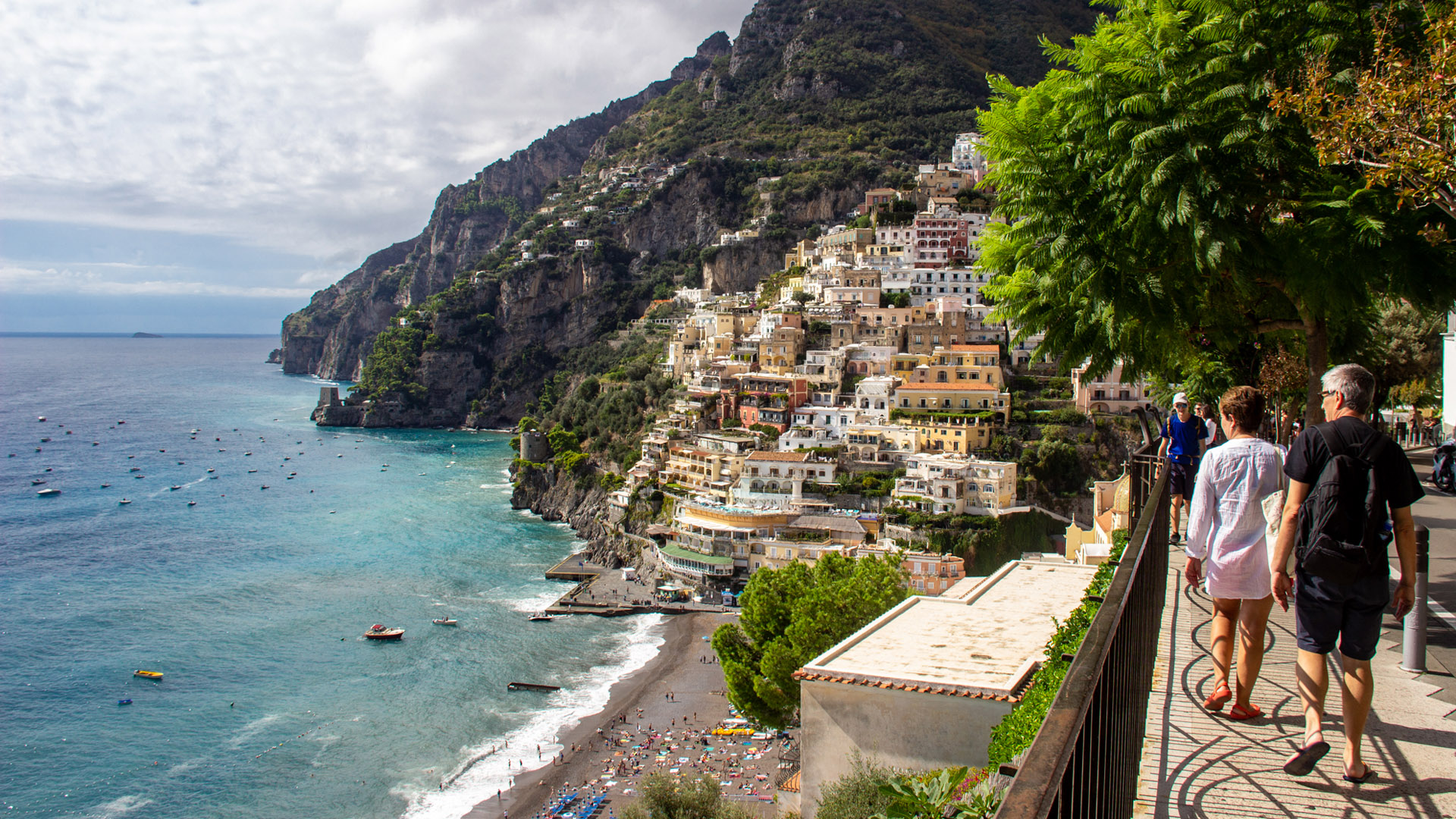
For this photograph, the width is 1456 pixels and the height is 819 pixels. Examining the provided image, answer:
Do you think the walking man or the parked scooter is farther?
the parked scooter

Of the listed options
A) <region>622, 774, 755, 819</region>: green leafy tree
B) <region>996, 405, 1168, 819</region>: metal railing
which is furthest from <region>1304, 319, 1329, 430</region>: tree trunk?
<region>622, 774, 755, 819</region>: green leafy tree

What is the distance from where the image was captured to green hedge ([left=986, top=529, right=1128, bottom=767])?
21.7 feet

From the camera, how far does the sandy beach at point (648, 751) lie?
21.9 meters

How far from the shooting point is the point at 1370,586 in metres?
3.42

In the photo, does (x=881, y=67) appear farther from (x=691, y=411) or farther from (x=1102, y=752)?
(x=1102, y=752)

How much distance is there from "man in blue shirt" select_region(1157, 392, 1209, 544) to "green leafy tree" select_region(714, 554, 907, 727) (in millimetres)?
11973

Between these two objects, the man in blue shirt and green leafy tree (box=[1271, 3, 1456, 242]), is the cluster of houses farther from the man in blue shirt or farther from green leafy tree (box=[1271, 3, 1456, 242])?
green leafy tree (box=[1271, 3, 1456, 242])

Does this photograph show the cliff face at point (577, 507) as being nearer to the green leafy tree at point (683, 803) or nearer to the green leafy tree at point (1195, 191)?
the green leafy tree at point (683, 803)

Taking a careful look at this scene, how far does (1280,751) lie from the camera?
3.78 m

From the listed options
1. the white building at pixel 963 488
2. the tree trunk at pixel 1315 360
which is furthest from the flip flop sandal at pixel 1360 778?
the white building at pixel 963 488

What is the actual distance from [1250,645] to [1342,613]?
0.65 m

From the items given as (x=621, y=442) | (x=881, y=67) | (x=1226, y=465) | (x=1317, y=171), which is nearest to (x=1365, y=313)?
(x=1317, y=171)

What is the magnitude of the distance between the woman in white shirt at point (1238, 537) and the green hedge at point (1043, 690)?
2.19 metres

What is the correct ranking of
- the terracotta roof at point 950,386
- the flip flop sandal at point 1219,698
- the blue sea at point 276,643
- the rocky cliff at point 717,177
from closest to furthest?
the flip flop sandal at point 1219,698
the blue sea at point 276,643
the terracotta roof at point 950,386
the rocky cliff at point 717,177
